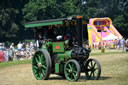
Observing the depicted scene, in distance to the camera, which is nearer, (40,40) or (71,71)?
(71,71)

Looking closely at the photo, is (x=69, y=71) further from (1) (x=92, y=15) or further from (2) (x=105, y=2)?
(2) (x=105, y=2)

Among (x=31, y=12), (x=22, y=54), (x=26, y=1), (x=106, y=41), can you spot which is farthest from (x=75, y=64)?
(x=26, y=1)

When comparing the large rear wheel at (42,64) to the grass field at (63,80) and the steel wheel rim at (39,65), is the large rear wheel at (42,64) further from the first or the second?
the grass field at (63,80)

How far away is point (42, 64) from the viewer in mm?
13516

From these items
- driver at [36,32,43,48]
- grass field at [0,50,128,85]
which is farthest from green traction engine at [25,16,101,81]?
grass field at [0,50,128,85]

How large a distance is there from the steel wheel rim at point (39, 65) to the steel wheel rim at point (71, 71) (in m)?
1.19

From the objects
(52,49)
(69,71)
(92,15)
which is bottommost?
(69,71)

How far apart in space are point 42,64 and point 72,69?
1777 millimetres

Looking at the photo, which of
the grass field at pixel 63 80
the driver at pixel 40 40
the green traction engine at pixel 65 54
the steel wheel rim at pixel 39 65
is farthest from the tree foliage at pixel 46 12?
the green traction engine at pixel 65 54

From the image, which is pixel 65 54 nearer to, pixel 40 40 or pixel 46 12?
pixel 40 40

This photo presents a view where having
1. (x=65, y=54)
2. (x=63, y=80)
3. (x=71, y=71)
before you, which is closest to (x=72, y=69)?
(x=71, y=71)

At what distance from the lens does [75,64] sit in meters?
11.9

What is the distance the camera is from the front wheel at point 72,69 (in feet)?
38.9

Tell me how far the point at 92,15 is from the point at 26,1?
1574 centimetres
